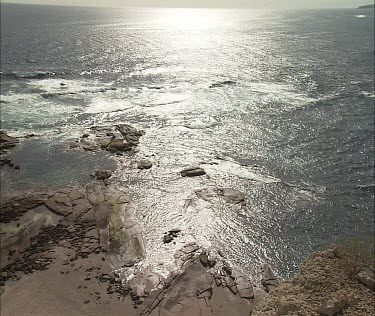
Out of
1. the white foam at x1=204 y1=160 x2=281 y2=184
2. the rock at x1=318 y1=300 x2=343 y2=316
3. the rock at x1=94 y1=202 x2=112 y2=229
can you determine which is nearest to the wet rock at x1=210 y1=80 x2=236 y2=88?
the white foam at x1=204 y1=160 x2=281 y2=184

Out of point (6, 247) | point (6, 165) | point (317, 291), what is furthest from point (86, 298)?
point (6, 165)

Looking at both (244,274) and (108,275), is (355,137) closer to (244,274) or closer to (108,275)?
(244,274)

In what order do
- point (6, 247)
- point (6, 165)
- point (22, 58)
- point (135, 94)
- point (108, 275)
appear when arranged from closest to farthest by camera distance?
point (108, 275)
point (6, 247)
point (6, 165)
point (135, 94)
point (22, 58)

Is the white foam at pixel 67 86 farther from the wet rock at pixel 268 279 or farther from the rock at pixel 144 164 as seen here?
the wet rock at pixel 268 279

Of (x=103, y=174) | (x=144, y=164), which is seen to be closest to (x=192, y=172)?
(x=144, y=164)

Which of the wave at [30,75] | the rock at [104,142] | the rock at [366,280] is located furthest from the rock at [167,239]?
the wave at [30,75]

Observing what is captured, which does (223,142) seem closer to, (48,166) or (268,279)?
(48,166)

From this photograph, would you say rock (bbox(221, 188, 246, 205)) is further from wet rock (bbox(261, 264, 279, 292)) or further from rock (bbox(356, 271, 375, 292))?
rock (bbox(356, 271, 375, 292))
